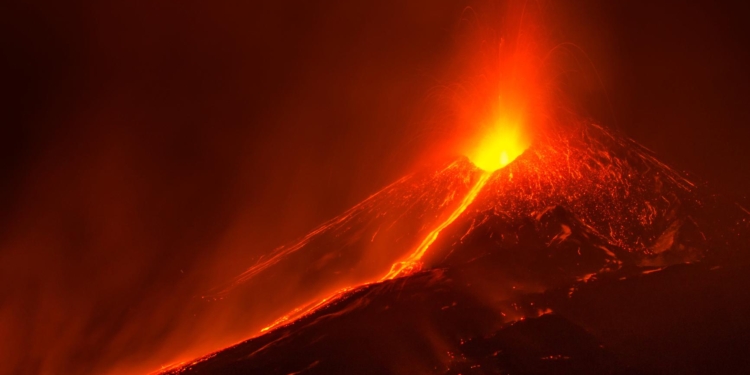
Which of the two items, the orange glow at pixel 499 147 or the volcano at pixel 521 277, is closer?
the volcano at pixel 521 277

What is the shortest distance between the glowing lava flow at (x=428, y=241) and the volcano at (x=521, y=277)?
0.24 ft

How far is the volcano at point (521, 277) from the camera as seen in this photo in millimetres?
13164

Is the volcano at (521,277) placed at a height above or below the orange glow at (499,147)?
below

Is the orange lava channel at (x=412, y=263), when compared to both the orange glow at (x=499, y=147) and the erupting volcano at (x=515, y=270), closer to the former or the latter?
the erupting volcano at (x=515, y=270)

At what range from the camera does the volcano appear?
13164 millimetres

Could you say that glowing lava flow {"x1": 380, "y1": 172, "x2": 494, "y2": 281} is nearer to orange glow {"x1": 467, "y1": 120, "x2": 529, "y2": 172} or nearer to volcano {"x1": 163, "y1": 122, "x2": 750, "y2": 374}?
volcano {"x1": 163, "y1": 122, "x2": 750, "y2": 374}

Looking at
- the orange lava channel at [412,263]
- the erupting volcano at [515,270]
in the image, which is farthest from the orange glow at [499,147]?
the orange lava channel at [412,263]

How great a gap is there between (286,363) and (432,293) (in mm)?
3558

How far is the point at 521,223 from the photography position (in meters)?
17.5

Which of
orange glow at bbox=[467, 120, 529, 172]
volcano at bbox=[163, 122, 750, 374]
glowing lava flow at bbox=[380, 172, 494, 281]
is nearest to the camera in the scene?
volcano at bbox=[163, 122, 750, 374]

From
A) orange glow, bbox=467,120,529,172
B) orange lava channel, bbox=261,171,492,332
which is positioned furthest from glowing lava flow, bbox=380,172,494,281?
orange glow, bbox=467,120,529,172

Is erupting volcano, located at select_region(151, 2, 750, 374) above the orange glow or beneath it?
beneath

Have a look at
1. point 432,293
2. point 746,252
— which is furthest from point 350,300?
point 746,252

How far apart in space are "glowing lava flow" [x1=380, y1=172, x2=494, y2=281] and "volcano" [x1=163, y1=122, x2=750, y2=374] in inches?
2.9
